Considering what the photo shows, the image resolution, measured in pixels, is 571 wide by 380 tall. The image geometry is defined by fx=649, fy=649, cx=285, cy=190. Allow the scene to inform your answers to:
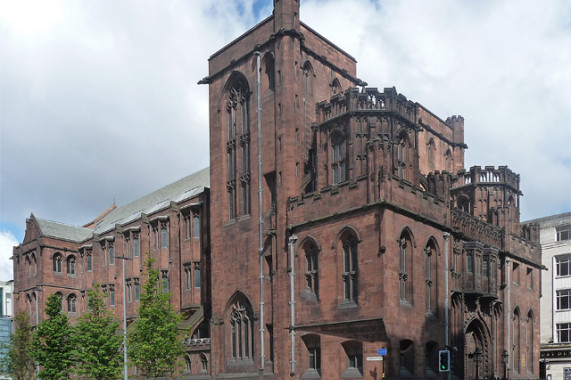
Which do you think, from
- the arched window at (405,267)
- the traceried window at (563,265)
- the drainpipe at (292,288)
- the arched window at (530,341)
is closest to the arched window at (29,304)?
the drainpipe at (292,288)

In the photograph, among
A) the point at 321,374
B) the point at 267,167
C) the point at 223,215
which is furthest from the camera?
the point at 223,215

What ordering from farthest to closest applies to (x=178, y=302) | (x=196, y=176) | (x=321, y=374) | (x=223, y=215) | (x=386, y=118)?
(x=196, y=176)
(x=178, y=302)
(x=223, y=215)
(x=386, y=118)
(x=321, y=374)

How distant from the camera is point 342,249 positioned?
112 feet

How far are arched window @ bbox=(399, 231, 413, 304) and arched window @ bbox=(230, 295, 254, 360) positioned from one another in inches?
417

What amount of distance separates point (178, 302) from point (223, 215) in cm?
1095

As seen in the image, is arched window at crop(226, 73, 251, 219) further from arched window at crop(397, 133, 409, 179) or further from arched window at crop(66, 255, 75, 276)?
arched window at crop(66, 255, 75, 276)

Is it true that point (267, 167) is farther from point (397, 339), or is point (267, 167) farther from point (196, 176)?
point (196, 176)

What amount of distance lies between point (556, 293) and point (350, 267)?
3862 centimetres

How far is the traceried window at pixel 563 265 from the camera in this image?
63.8 m

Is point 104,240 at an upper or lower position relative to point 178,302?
upper

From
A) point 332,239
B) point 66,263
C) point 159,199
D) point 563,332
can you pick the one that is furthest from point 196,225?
point 563,332

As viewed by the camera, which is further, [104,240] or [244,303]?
[104,240]

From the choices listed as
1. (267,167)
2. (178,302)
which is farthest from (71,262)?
(267,167)

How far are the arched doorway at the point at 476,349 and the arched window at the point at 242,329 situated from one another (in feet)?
42.4
